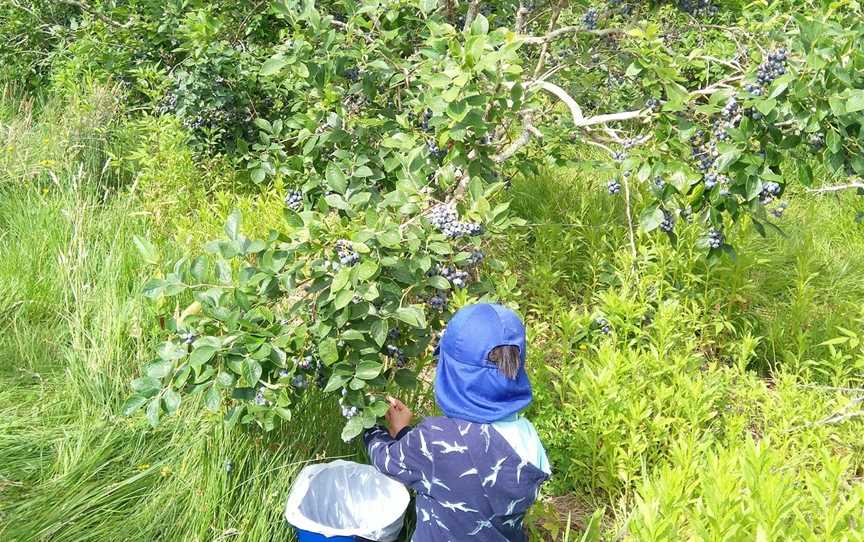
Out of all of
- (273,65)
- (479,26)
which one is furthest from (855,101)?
(273,65)

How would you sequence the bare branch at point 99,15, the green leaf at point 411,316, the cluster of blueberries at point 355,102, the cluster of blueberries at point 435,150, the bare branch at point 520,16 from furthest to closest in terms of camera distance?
the bare branch at point 99,15 → the bare branch at point 520,16 → the cluster of blueberries at point 355,102 → the cluster of blueberries at point 435,150 → the green leaf at point 411,316

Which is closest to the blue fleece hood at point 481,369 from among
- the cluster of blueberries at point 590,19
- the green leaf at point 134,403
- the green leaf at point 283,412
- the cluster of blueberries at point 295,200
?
the green leaf at point 283,412

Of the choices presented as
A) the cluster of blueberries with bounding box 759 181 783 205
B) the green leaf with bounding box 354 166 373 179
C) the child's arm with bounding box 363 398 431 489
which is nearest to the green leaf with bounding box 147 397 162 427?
the child's arm with bounding box 363 398 431 489

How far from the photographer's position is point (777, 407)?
292cm

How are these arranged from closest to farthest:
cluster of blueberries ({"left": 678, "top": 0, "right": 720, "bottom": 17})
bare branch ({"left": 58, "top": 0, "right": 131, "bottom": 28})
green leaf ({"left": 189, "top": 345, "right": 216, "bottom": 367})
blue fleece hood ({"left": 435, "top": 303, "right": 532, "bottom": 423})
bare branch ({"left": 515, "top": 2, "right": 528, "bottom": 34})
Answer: blue fleece hood ({"left": 435, "top": 303, "right": 532, "bottom": 423})
green leaf ({"left": 189, "top": 345, "right": 216, "bottom": 367})
bare branch ({"left": 515, "top": 2, "right": 528, "bottom": 34})
cluster of blueberries ({"left": 678, "top": 0, "right": 720, "bottom": 17})
bare branch ({"left": 58, "top": 0, "right": 131, "bottom": 28})

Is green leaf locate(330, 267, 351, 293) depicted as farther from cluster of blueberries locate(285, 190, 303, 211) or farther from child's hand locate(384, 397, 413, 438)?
A: cluster of blueberries locate(285, 190, 303, 211)

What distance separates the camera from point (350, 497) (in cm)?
251

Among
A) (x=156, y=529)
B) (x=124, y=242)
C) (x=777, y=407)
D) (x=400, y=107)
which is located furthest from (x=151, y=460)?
(x=777, y=407)

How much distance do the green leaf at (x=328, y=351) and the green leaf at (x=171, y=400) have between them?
40cm

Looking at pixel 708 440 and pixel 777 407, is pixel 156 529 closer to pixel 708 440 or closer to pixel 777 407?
pixel 708 440

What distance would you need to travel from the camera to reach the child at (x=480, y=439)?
1916 mm

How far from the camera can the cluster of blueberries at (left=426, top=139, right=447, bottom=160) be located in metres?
2.84

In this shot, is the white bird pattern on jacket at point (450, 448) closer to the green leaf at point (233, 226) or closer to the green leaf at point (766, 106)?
the green leaf at point (233, 226)

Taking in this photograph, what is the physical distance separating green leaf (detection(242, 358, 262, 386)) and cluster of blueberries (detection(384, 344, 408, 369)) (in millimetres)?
442
